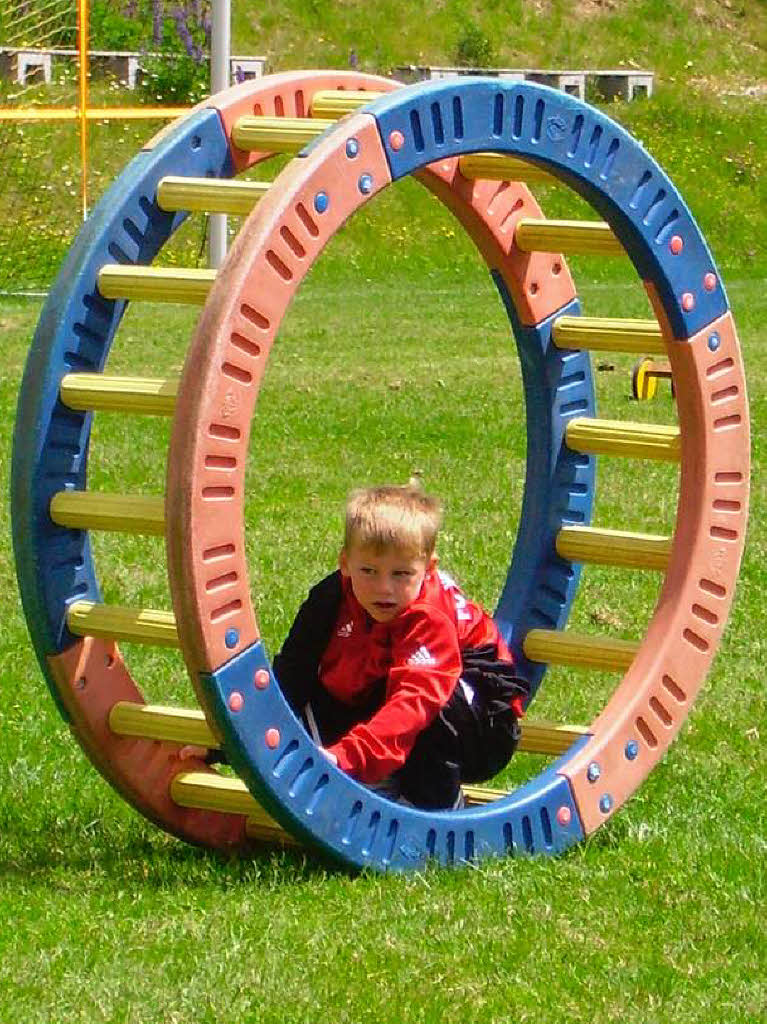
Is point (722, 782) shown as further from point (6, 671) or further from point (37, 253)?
point (37, 253)

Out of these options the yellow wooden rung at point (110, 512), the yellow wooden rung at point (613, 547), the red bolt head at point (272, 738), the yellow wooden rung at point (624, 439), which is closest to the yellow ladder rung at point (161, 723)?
the red bolt head at point (272, 738)

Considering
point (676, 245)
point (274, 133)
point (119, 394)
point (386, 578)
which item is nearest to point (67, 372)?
point (119, 394)

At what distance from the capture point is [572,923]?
4.39m

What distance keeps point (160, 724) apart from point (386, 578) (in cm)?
62

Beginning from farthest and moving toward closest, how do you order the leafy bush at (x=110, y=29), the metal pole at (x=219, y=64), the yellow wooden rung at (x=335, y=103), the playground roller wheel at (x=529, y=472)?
the leafy bush at (x=110, y=29) < the metal pole at (x=219, y=64) < the yellow wooden rung at (x=335, y=103) < the playground roller wheel at (x=529, y=472)

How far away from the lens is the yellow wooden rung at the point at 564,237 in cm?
526

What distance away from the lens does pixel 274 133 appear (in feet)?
15.8

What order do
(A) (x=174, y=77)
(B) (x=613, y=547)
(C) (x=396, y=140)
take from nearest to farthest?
(C) (x=396, y=140)
(B) (x=613, y=547)
(A) (x=174, y=77)

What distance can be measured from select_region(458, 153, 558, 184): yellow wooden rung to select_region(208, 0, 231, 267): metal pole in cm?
1006

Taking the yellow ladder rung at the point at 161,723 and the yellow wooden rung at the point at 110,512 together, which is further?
the yellow ladder rung at the point at 161,723

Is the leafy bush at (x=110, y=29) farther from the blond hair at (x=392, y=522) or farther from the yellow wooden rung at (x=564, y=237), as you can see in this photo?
the blond hair at (x=392, y=522)

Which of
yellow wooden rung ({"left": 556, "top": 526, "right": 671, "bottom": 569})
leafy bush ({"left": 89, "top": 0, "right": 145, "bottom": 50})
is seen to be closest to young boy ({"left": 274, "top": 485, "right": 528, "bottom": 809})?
yellow wooden rung ({"left": 556, "top": 526, "right": 671, "bottom": 569})

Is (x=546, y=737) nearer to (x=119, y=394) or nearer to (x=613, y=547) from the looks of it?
(x=613, y=547)

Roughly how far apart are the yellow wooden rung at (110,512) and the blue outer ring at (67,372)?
0.06 metres
